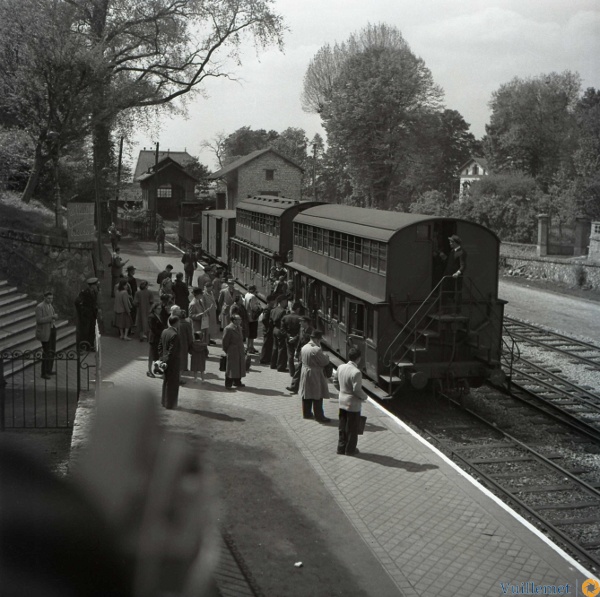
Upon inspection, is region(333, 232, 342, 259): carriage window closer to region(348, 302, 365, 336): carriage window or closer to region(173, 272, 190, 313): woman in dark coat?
region(348, 302, 365, 336): carriage window

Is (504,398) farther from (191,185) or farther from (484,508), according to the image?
(191,185)

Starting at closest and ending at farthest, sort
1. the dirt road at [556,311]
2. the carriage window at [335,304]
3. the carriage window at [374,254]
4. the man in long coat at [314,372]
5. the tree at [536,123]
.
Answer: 1. the man in long coat at [314,372]
2. the carriage window at [374,254]
3. the carriage window at [335,304]
4. the dirt road at [556,311]
5. the tree at [536,123]

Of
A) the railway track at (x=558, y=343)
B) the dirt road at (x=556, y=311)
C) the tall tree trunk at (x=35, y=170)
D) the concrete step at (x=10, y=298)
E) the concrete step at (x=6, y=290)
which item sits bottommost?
the railway track at (x=558, y=343)

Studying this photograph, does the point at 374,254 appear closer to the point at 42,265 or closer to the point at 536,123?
the point at 42,265

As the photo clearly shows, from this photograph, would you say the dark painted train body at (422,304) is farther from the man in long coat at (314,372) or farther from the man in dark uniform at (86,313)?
the man in dark uniform at (86,313)

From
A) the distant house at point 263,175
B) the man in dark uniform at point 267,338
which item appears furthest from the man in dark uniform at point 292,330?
the distant house at point 263,175

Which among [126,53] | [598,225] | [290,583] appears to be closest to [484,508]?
[290,583]

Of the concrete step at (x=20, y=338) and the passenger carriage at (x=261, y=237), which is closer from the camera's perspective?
the concrete step at (x=20, y=338)

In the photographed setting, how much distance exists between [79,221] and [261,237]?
27.0 ft

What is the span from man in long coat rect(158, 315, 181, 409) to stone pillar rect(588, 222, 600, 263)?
2323 cm

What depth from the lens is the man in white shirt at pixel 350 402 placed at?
10062mm

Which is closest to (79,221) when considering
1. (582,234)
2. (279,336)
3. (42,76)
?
(279,336)

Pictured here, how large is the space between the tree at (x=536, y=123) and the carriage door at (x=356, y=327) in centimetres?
2826

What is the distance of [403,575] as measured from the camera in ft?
22.9
